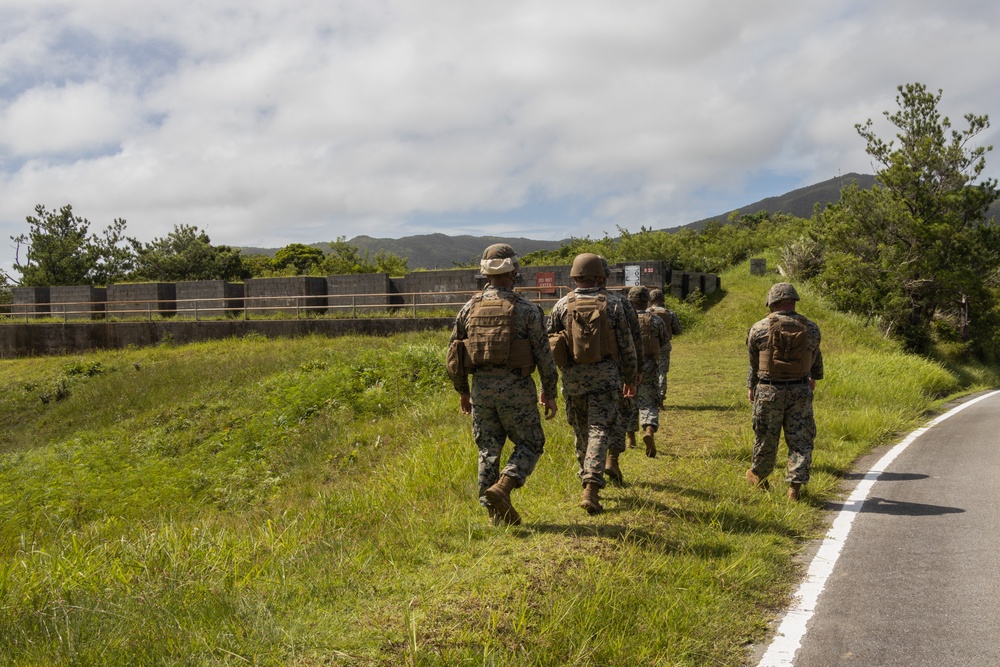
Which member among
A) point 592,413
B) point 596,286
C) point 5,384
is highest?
point 596,286

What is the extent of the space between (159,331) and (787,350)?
25.6 m

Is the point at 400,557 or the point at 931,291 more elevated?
the point at 931,291

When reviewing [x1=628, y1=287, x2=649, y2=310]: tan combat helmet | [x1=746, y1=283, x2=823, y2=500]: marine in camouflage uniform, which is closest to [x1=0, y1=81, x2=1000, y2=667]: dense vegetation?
[x1=746, y1=283, x2=823, y2=500]: marine in camouflage uniform

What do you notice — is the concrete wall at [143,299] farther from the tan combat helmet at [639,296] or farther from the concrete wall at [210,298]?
the tan combat helmet at [639,296]

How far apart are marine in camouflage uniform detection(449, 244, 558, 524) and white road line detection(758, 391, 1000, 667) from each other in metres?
1.80

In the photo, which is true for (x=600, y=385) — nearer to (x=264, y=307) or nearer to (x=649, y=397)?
(x=649, y=397)

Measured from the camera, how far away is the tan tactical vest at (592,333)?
542 centimetres

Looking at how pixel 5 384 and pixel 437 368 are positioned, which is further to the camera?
pixel 5 384

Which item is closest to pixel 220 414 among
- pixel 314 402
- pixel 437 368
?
pixel 314 402

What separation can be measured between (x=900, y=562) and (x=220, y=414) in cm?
1188

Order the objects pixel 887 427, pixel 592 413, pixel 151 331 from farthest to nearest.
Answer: pixel 151 331 < pixel 887 427 < pixel 592 413

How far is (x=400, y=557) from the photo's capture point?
450 centimetres

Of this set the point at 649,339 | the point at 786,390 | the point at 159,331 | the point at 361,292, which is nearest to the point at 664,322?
the point at 649,339

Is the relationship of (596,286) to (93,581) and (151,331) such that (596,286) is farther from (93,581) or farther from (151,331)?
(151,331)
